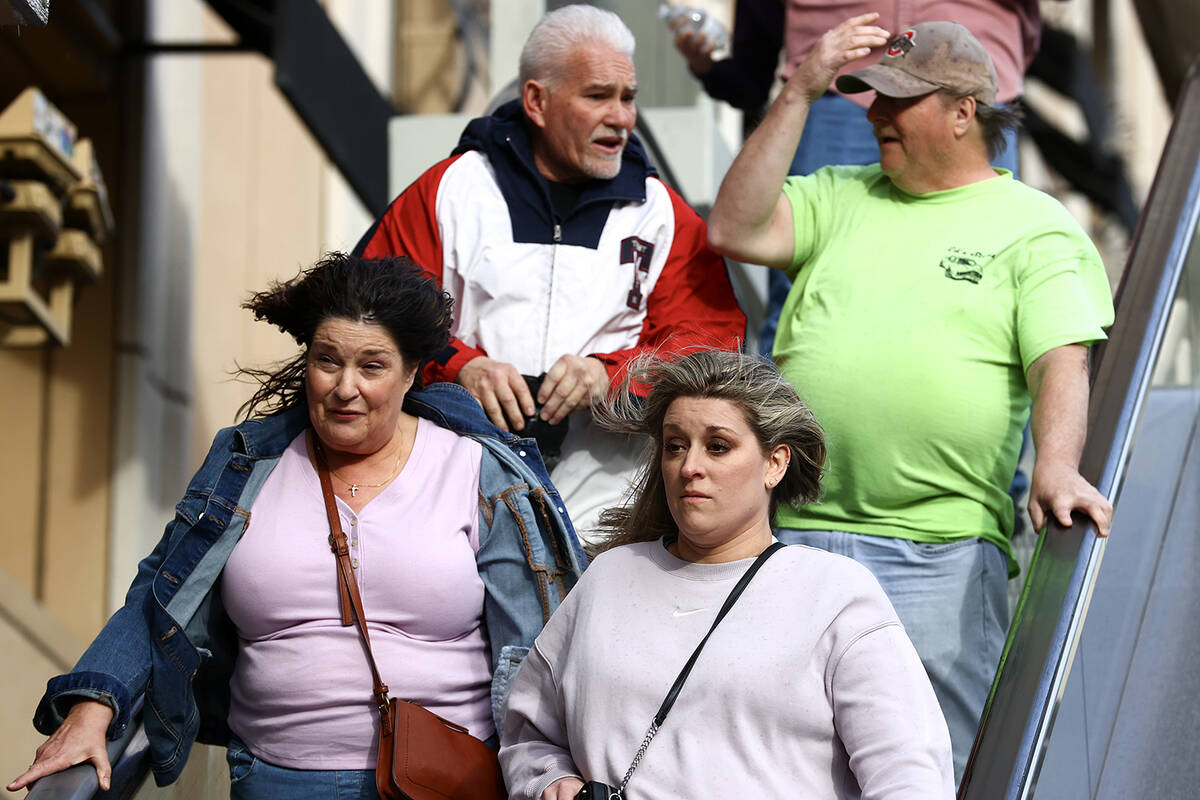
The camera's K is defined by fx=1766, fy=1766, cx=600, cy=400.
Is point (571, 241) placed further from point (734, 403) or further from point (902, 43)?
point (734, 403)

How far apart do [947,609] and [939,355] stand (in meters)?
0.49

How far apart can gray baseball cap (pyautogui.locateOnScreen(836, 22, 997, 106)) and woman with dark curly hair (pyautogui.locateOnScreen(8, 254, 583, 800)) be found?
106 centimetres

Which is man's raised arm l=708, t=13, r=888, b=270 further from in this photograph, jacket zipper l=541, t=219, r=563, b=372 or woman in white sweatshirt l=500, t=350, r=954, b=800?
woman in white sweatshirt l=500, t=350, r=954, b=800

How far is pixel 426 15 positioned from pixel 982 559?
40.8ft

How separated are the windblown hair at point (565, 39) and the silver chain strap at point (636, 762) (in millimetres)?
1867

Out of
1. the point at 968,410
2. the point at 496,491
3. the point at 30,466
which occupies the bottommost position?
the point at 30,466

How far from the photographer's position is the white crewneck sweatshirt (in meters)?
2.52

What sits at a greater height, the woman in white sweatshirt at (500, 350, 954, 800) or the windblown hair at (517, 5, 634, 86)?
the windblown hair at (517, 5, 634, 86)

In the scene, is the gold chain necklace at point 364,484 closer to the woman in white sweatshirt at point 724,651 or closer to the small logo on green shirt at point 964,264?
the woman in white sweatshirt at point 724,651

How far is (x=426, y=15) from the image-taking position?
49.7 ft

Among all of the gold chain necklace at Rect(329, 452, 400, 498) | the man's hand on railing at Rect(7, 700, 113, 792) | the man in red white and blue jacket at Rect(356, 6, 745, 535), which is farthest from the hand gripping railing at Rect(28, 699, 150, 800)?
the man in red white and blue jacket at Rect(356, 6, 745, 535)

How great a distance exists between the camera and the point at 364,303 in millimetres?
3297

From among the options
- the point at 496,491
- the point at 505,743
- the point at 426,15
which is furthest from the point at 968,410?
the point at 426,15

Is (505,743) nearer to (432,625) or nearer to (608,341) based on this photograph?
(432,625)
